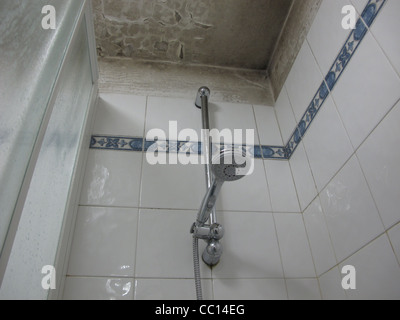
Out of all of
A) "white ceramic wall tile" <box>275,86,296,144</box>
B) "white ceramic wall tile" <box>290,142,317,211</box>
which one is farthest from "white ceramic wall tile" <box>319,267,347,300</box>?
"white ceramic wall tile" <box>275,86,296,144</box>

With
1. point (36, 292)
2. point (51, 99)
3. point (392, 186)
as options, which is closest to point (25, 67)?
point (51, 99)

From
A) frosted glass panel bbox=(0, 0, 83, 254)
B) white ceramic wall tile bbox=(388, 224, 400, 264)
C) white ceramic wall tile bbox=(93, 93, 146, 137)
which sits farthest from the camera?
white ceramic wall tile bbox=(93, 93, 146, 137)

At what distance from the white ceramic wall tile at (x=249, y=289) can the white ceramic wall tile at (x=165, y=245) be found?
2.1 inches

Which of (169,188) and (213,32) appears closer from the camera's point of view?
(169,188)

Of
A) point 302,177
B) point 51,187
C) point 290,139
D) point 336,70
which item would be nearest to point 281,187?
point 302,177

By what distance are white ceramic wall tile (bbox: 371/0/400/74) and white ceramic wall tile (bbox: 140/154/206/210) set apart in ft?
2.13

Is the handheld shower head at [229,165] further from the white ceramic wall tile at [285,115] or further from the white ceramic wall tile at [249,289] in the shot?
the white ceramic wall tile at [285,115]

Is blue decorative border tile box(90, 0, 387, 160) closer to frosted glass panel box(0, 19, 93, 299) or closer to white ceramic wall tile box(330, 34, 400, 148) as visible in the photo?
white ceramic wall tile box(330, 34, 400, 148)

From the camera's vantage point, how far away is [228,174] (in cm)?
80

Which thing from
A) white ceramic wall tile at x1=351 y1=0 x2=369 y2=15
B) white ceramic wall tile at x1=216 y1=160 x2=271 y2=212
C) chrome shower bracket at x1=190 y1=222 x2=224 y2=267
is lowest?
chrome shower bracket at x1=190 y1=222 x2=224 y2=267

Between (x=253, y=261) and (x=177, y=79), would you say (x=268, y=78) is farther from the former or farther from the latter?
(x=253, y=261)

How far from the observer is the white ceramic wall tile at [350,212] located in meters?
0.80

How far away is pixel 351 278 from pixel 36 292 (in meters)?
0.75

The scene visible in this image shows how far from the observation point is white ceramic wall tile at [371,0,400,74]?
74 cm
